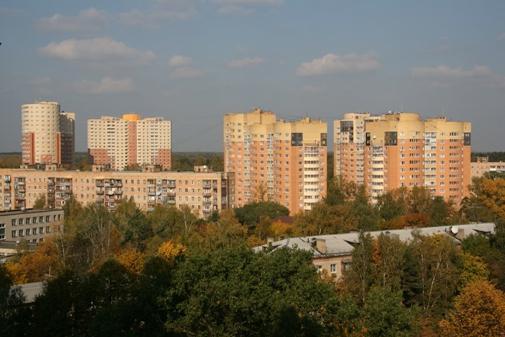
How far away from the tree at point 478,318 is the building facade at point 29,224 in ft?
76.2

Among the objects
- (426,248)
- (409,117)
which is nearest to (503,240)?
(426,248)

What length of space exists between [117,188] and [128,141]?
33157 millimetres

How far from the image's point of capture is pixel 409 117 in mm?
48031

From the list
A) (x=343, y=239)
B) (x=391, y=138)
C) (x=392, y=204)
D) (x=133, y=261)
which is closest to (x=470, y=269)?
(x=343, y=239)

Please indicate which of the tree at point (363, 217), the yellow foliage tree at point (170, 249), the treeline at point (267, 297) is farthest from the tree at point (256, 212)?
the treeline at point (267, 297)

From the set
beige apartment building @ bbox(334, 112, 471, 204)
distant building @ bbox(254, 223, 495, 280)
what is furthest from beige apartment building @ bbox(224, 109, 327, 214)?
distant building @ bbox(254, 223, 495, 280)

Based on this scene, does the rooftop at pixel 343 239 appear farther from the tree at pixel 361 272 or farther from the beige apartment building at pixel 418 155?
the beige apartment building at pixel 418 155

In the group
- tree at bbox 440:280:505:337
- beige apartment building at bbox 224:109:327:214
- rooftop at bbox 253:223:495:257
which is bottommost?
tree at bbox 440:280:505:337

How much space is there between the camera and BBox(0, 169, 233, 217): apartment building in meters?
47.7

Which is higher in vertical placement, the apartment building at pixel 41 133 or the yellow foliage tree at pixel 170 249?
the apartment building at pixel 41 133

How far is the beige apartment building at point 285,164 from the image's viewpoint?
46250 mm

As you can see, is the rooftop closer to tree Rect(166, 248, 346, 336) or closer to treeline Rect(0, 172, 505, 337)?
treeline Rect(0, 172, 505, 337)

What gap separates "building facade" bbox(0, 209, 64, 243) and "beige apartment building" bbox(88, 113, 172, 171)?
39.9 metres

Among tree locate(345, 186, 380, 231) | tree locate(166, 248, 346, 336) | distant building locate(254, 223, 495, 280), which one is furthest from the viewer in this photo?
tree locate(345, 186, 380, 231)
